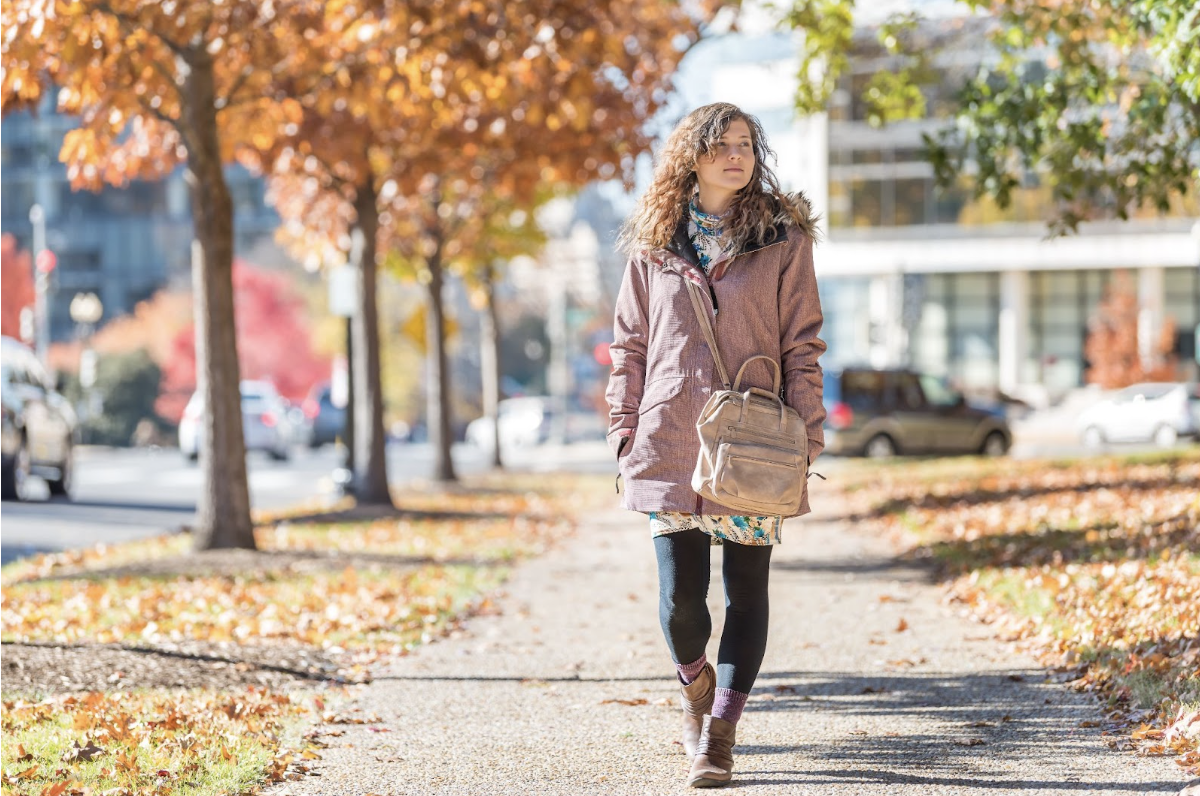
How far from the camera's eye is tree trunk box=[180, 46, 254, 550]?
1121cm

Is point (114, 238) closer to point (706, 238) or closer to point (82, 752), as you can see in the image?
point (82, 752)

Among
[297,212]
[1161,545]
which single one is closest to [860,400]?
[297,212]

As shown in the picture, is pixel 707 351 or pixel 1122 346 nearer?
pixel 707 351

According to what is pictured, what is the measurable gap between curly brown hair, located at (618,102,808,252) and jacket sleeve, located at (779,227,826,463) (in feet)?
0.34

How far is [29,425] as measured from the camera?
51.5 ft

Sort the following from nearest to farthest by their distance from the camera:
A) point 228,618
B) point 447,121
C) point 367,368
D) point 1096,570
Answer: point 228,618 → point 1096,570 → point 447,121 → point 367,368

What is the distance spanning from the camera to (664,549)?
→ 4.72 m

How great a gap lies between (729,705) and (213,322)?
7647 mm

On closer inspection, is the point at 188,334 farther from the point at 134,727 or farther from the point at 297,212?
the point at 134,727

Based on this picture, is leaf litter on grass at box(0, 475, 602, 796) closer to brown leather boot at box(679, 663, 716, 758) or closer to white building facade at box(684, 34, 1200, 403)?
brown leather boot at box(679, 663, 716, 758)

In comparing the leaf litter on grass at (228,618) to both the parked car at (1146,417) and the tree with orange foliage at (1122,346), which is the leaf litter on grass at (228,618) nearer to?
the parked car at (1146,417)

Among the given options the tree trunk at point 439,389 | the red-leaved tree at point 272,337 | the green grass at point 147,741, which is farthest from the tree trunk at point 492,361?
the red-leaved tree at point 272,337

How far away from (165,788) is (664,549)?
1739 mm

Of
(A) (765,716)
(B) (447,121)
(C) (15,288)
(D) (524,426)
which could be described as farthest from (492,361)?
(A) (765,716)
